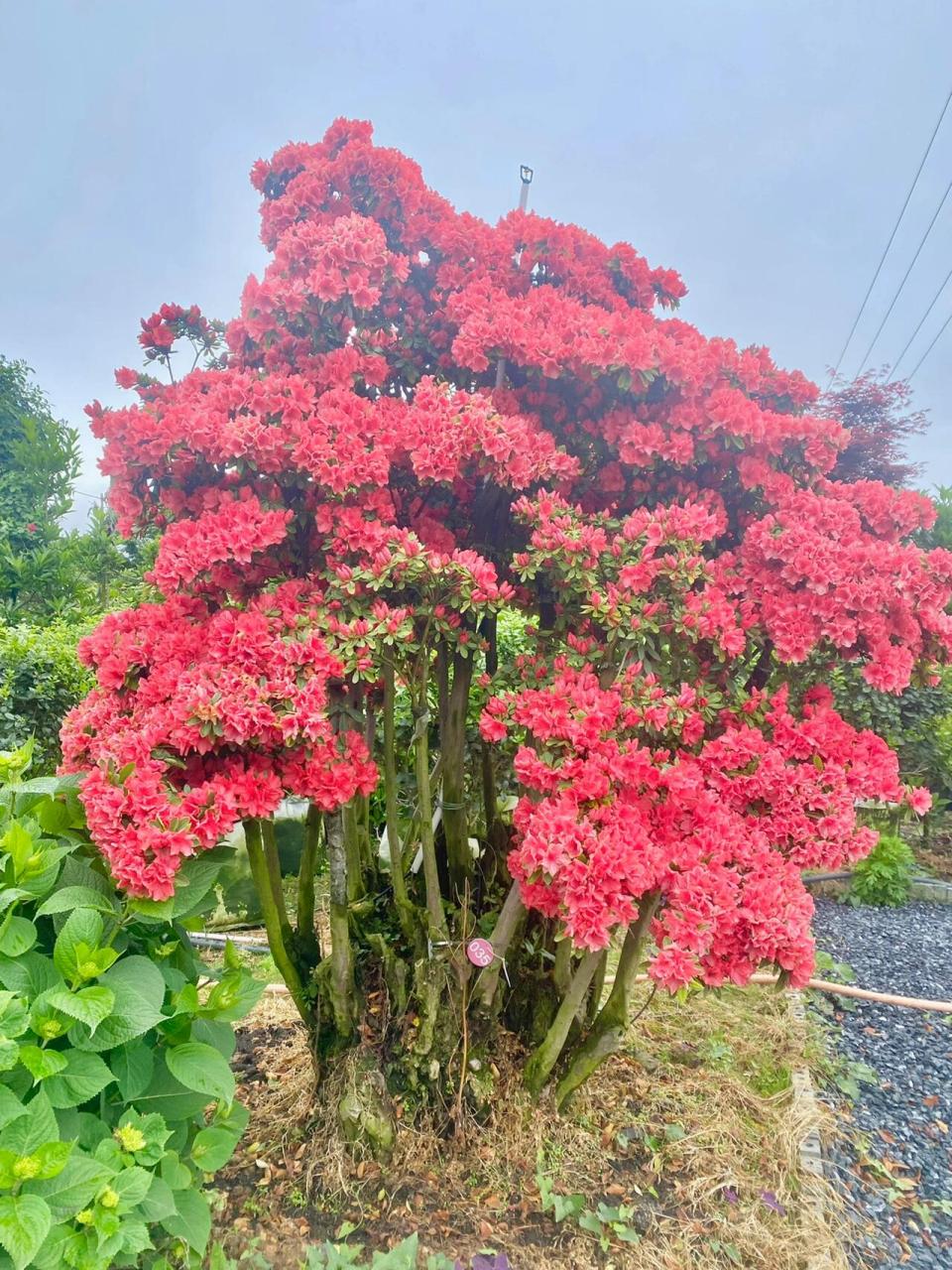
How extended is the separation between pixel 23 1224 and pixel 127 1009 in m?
0.26

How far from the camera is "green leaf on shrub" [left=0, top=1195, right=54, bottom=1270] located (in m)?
0.90

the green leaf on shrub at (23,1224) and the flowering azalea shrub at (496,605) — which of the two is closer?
the green leaf on shrub at (23,1224)

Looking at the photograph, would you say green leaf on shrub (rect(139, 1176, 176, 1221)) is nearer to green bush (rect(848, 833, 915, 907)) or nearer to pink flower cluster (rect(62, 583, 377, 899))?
pink flower cluster (rect(62, 583, 377, 899))

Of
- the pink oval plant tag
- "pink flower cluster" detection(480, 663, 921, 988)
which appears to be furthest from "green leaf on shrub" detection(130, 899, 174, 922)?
the pink oval plant tag

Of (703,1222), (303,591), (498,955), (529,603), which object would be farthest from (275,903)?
(703,1222)

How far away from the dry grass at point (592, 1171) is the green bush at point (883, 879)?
7.99 feet

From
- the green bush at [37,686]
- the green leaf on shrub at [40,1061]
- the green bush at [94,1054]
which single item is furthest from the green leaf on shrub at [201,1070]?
the green bush at [37,686]

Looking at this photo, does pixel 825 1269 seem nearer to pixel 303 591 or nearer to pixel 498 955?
pixel 498 955

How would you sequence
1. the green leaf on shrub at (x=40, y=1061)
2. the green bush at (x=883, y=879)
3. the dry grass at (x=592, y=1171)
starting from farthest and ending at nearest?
the green bush at (x=883, y=879) → the dry grass at (x=592, y=1171) → the green leaf on shrub at (x=40, y=1061)

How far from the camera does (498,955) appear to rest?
6.37 ft

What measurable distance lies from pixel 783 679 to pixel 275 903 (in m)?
1.48

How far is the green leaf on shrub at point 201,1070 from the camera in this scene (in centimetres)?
119

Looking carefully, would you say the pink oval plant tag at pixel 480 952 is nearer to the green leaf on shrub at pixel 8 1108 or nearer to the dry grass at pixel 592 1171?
the dry grass at pixel 592 1171

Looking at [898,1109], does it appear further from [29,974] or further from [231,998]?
[29,974]
